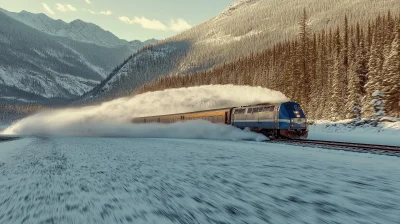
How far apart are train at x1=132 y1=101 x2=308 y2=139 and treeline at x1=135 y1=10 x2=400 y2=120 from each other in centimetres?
2350

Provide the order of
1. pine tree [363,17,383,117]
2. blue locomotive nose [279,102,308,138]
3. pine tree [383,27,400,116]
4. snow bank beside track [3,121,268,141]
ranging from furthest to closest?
pine tree [363,17,383,117]
pine tree [383,27,400,116]
snow bank beside track [3,121,268,141]
blue locomotive nose [279,102,308,138]

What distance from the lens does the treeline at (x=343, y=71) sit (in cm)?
4075

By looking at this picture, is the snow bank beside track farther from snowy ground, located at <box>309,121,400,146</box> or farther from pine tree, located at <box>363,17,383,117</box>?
pine tree, located at <box>363,17,383,117</box>

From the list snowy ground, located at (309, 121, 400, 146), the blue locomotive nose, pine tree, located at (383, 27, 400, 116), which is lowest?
snowy ground, located at (309, 121, 400, 146)

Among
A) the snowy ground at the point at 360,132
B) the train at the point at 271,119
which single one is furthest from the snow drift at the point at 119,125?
the snowy ground at the point at 360,132

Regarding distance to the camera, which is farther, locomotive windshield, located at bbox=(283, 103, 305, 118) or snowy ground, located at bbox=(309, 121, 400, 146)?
snowy ground, located at bbox=(309, 121, 400, 146)

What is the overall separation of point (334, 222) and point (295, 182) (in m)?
2.30

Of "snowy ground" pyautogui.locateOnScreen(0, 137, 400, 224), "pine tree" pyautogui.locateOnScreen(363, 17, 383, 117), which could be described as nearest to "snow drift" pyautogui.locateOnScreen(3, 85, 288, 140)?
"pine tree" pyautogui.locateOnScreen(363, 17, 383, 117)

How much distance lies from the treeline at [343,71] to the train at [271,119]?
2350 centimetres

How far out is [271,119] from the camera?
75.2ft

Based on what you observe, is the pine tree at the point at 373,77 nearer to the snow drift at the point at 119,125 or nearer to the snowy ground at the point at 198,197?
the snow drift at the point at 119,125

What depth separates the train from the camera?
22297 mm

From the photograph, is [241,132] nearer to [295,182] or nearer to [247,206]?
[295,182]

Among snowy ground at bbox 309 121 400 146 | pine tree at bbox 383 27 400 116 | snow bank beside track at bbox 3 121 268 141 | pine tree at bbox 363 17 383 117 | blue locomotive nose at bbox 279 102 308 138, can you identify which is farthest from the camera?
pine tree at bbox 363 17 383 117
